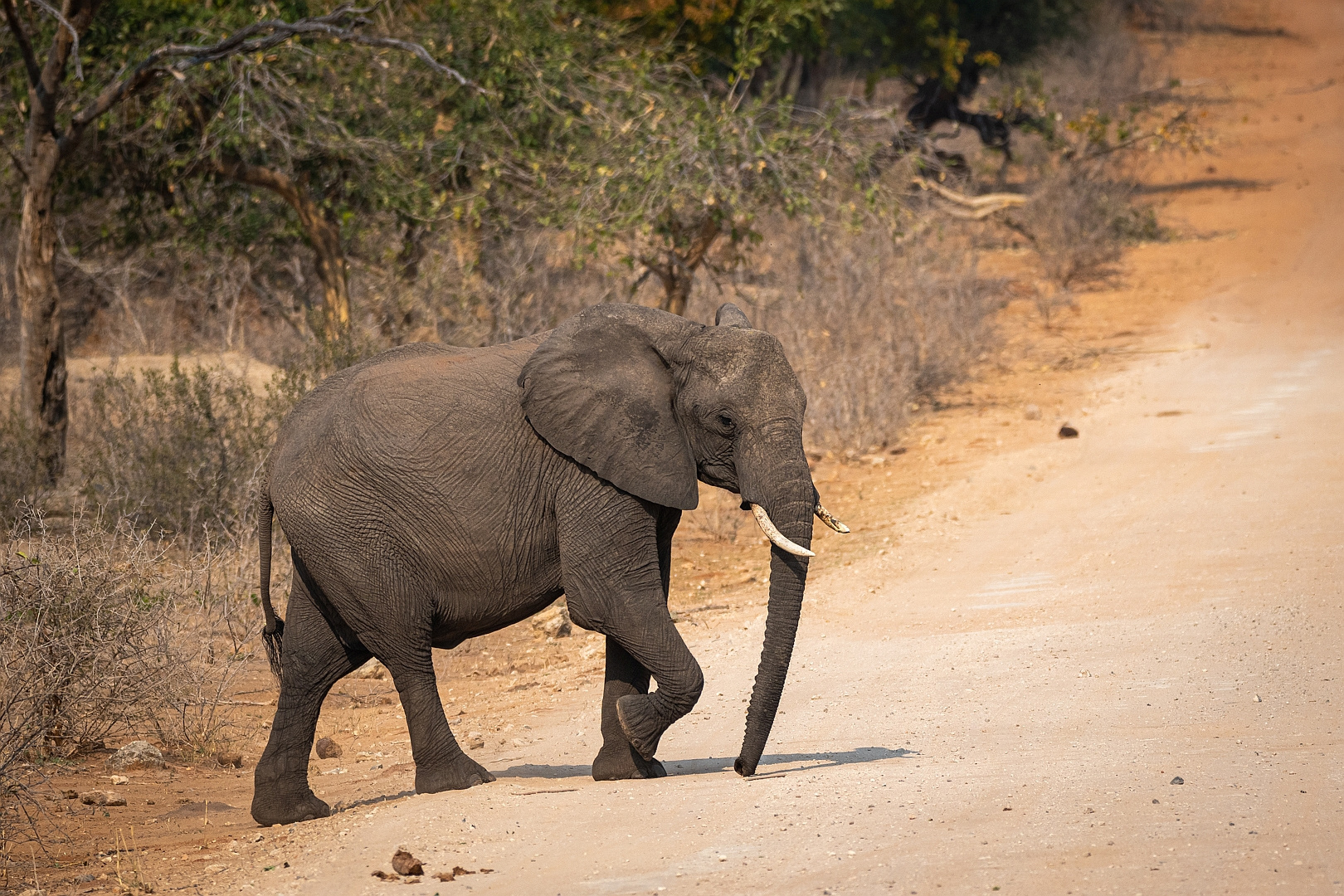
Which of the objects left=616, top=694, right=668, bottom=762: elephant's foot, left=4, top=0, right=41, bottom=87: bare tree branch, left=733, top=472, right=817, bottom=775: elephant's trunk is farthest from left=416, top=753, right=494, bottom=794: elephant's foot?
left=4, top=0, right=41, bottom=87: bare tree branch

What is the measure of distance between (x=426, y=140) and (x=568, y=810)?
32.4ft

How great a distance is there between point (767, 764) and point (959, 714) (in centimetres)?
108

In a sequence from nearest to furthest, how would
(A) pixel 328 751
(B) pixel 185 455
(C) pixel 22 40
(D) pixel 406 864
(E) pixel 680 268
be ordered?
1. (D) pixel 406 864
2. (A) pixel 328 751
3. (B) pixel 185 455
4. (C) pixel 22 40
5. (E) pixel 680 268

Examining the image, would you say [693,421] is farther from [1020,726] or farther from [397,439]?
[1020,726]

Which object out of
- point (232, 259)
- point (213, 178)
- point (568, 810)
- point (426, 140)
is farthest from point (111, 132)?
point (568, 810)

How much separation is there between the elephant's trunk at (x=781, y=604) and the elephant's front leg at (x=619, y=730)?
0.57 metres

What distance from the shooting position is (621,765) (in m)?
5.61

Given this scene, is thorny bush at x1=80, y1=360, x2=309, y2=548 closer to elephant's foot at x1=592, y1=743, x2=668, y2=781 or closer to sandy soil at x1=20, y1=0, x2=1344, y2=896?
sandy soil at x1=20, y1=0, x2=1344, y2=896

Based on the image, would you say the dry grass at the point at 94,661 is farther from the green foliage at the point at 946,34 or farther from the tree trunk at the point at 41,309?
the green foliage at the point at 946,34

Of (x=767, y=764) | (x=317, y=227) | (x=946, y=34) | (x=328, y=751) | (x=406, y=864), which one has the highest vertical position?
(x=946, y=34)

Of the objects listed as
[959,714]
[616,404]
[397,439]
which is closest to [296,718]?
[397,439]

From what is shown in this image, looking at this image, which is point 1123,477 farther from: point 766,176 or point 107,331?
point 107,331

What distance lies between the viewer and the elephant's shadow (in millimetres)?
5645

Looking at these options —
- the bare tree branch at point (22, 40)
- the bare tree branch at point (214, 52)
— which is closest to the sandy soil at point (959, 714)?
the bare tree branch at point (214, 52)
